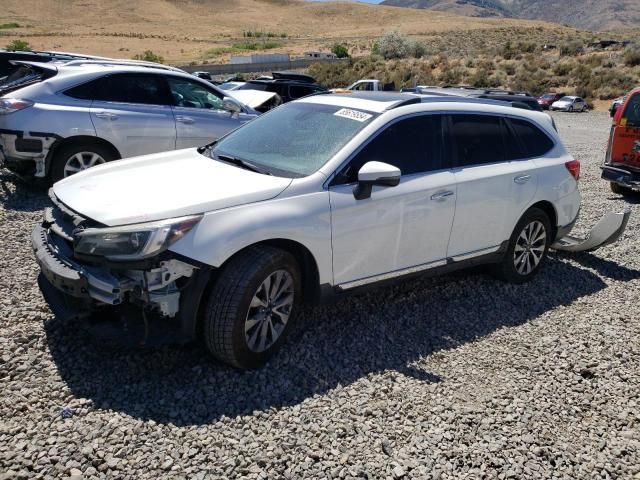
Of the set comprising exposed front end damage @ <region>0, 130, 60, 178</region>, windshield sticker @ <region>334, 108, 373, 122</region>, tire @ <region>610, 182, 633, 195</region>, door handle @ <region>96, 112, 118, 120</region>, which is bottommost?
tire @ <region>610, 182, 633, 195</region>

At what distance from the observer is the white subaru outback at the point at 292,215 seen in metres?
3.45

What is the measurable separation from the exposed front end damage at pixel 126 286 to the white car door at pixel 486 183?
90.9 inches

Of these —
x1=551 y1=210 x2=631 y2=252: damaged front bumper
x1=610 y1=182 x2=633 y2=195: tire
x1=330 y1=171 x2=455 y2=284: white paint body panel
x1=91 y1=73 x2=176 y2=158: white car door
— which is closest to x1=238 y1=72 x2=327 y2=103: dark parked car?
x1=91 y1=73 x2=176 y2=158: white car door

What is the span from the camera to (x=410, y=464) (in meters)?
3.14

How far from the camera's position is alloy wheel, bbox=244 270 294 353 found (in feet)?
12.2

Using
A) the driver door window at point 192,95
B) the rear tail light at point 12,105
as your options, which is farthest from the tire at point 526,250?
the rear tail light at point 12,105

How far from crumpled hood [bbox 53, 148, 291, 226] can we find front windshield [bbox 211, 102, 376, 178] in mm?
200

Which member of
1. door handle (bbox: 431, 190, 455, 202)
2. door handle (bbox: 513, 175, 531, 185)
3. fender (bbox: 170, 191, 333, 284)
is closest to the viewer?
fender (bbox: 170, 191, 333, 284)

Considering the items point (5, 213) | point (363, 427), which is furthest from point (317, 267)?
point (5, 213)

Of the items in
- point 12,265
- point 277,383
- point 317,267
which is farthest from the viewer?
point 12,265

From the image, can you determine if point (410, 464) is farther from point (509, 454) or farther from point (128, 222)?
point (128, 222)

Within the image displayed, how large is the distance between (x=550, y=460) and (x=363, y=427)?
3.41 feet

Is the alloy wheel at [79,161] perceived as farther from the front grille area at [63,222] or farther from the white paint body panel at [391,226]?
the white paint body panel at [391,226]

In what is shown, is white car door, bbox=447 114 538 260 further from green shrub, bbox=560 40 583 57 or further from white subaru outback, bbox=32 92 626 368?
green shrub, bbox=560 40 583 57
